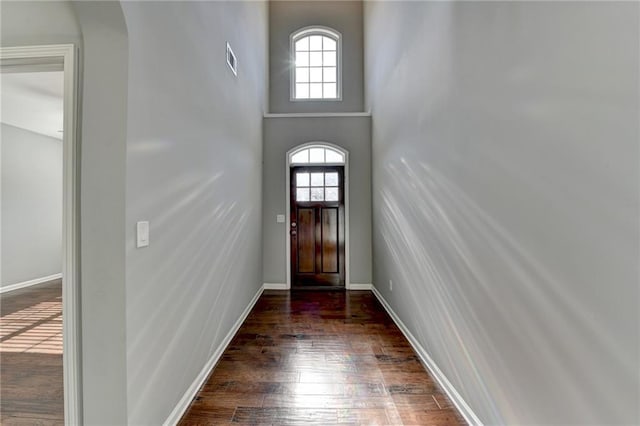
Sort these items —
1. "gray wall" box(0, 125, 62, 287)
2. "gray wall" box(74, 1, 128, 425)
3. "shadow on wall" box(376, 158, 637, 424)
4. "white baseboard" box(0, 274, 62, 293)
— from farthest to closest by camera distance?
1. "gray wall" box(0, 125, 62, 287)
2. "white baseboard" box(0, 274, 62, 293)
3. "gray wall" box(74, 1, 128, 425)
4. "shadow on wall" box(376, 158, 637, 424)

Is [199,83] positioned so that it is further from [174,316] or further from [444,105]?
[444,105]

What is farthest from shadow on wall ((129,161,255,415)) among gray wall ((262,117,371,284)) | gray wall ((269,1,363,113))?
gray wall ((269,1,363,113))

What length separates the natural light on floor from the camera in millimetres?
2629

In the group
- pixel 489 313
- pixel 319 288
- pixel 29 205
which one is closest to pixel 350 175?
pixel 319 288

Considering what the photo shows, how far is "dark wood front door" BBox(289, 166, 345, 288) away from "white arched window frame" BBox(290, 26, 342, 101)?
1536 mm

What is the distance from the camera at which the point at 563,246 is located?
41.1 inches

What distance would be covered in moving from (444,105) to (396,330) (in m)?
2.29

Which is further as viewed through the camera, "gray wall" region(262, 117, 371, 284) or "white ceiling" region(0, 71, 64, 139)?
"gray wall" region(262, 117, 371, 284)

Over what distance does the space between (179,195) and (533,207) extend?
1.87m

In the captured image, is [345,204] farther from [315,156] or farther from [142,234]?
[142,234]

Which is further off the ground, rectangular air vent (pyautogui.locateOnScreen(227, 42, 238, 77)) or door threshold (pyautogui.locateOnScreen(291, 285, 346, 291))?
rectangular air vent (pyautogui.locateOnScreen(227, 42, 238, 77))

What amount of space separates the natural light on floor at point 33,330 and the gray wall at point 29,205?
1493 millimetres

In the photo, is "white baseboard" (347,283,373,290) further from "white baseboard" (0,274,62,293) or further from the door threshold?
"white baseboard" (0,274,62,293)

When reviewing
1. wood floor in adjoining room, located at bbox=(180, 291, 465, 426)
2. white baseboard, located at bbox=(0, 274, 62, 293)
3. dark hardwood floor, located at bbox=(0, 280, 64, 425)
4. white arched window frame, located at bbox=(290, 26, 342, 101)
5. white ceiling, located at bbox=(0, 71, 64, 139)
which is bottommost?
wood floor in adjoining room, located at bbox=(180, 291, 465, 426)
